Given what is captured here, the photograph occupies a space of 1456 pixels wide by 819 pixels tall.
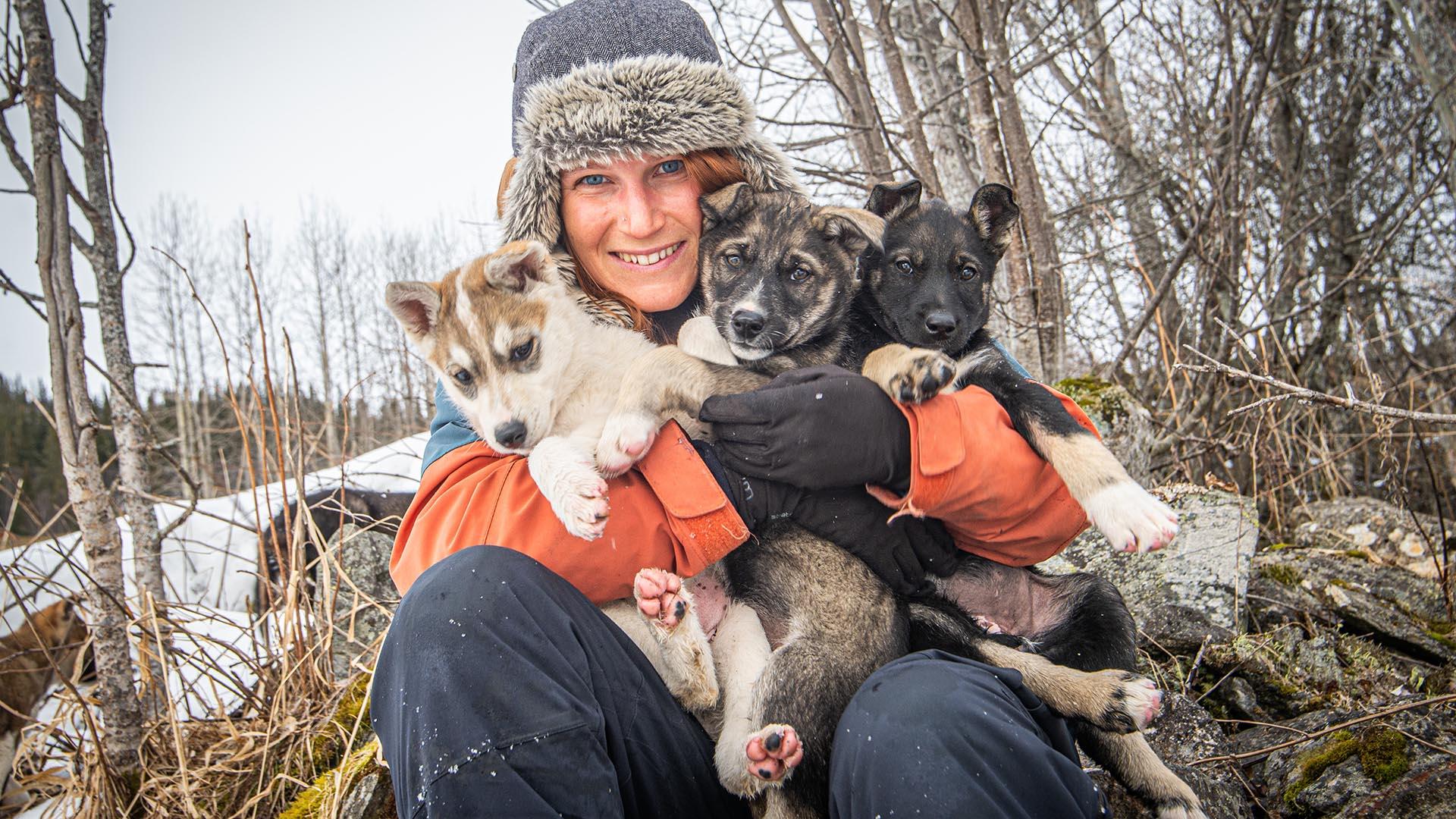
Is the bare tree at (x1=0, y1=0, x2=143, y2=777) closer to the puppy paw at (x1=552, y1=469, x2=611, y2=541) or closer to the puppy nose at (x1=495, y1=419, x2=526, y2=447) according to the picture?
the puppy nose at (x1=495, y1=419, x2=526, y2=447)

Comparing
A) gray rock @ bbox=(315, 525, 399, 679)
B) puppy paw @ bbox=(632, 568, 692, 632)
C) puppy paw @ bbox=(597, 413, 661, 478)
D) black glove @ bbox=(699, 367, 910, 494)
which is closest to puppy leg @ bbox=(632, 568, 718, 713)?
puppy paw @ bbox=(632, 568, 692, 632)

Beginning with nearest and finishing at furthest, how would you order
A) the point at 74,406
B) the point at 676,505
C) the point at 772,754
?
the point at 772,754 → the point at 676,505 → the point at 74,406

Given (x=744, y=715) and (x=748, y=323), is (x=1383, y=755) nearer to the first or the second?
(x=744, y=715)

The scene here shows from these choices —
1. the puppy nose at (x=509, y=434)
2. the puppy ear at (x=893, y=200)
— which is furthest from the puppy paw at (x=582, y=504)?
the puppy ear at (x=893, y=200)

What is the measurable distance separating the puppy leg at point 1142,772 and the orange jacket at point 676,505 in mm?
626

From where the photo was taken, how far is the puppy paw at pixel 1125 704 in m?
2.08

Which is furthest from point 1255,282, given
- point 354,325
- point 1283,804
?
point 354,325

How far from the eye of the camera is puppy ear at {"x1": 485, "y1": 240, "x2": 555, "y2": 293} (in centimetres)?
268

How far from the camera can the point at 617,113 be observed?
2.78m

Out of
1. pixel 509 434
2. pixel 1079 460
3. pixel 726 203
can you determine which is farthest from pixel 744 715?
pixel 726 203

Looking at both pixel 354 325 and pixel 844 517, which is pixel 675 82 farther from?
pixel 354 325

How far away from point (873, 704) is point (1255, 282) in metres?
5.08

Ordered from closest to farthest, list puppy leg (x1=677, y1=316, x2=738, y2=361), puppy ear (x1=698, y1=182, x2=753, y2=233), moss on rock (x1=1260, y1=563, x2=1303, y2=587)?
puppy leg (x1=677, y1=316, x2=738, y2=361) → puppy ear (x1=698, y1=182, x2=753, y2=233) → moss on rock (x1=1260, y1=563, x2=1303, y2=587)

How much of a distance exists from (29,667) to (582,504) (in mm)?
3892
